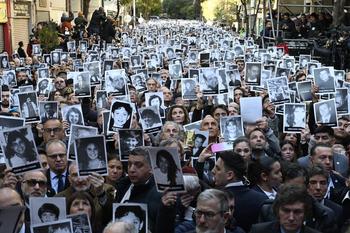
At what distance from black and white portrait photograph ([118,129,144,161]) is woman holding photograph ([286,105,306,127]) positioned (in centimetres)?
275

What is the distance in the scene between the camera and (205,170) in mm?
6758

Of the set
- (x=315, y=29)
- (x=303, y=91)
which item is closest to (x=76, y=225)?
(x=303, y=91)

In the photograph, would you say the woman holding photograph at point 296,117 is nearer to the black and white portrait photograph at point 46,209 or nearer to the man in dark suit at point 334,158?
the man in dark suit at point 334,158

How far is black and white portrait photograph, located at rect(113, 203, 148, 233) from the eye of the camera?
4.93m

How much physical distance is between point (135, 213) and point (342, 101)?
603cm

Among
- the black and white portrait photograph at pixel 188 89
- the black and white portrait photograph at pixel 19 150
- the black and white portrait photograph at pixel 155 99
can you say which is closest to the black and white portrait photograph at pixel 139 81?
the black and white portrait photograph at pixel 188 89

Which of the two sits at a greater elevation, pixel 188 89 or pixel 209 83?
pixel 209 83

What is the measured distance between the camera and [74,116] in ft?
30.5

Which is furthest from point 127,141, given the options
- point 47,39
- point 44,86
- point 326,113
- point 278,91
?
point 47,39

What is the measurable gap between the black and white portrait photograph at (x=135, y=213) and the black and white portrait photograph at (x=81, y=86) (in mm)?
6801

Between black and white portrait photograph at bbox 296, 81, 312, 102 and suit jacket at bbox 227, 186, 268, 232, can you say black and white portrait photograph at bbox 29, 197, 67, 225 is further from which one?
black and white portrait photograph at bbox 296, 81, 312, 102

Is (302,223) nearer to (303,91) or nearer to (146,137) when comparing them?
(146,137)

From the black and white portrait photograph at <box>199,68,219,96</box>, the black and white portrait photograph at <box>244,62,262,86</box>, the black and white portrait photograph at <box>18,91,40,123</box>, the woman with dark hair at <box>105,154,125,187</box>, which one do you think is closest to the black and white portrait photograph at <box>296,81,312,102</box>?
the black and white portrait photograph at <box>244,62,262,86</box>

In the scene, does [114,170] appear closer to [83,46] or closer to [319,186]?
[319,186]
